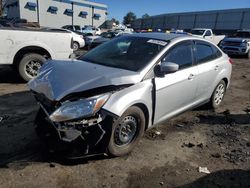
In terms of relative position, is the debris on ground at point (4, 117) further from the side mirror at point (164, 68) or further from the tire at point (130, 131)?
the side mirror at point (164, 68)

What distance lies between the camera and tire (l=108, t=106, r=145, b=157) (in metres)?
3.67

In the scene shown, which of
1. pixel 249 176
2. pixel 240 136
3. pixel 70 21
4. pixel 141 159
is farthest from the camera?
pixel 70 21

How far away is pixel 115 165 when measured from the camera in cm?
371

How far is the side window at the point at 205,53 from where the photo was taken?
5.22 meters

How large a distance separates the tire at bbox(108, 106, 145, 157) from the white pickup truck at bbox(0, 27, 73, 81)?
387 centimetres

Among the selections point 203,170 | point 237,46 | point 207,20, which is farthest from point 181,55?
point 207,20

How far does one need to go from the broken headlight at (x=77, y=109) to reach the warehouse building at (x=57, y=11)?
5100cm

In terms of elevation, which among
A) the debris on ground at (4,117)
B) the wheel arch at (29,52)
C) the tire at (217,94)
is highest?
the wheel arch at (29,52)

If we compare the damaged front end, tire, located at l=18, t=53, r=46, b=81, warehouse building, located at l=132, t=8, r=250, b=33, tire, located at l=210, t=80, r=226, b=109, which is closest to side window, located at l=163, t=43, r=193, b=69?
tire, located at l=210, t=80, r=226, b=109

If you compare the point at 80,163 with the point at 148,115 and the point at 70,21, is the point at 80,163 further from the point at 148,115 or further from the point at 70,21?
the point at 70,21

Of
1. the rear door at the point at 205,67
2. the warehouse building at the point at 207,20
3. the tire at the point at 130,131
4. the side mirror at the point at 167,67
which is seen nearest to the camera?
the tire at the point at 130,131

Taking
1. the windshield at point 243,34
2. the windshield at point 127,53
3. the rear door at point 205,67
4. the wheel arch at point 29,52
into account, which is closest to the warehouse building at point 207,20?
the windshield at point 243,34

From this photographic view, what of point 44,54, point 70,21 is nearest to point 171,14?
point 70,21

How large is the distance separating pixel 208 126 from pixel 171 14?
7571 centimetres
